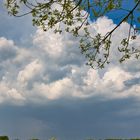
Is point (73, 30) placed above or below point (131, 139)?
above

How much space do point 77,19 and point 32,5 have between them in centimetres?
289

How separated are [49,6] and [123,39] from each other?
14.8 ft

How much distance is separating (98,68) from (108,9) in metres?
3.65

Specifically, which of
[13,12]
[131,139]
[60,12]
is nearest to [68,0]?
[60,12]

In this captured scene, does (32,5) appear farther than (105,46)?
No

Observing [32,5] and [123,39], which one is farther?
[123,39]

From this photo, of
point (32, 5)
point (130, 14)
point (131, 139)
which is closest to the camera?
point (32, 5)

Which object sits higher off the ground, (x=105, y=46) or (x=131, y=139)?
(x=105, y=46)

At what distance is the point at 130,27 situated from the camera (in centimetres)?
2672

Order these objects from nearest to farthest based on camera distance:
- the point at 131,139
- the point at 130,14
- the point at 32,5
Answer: the point at 32,5 < the point at 130,14 < the point at 131,139

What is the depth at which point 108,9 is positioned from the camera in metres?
24.8

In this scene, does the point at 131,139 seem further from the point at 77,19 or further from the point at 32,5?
the point at 32,5

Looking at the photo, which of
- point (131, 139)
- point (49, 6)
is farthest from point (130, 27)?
point (131, 139)

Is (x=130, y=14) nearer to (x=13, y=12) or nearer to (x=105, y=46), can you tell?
(x=105, y=46)
